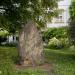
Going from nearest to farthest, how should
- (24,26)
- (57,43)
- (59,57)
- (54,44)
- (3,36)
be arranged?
(24,26) < (59,57) < (54,44) < (57,43) < (3,36)

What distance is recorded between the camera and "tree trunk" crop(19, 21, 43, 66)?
1284 cm

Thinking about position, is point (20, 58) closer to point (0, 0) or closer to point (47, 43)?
point (0, 0)

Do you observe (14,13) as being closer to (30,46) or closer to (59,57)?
(30,46)

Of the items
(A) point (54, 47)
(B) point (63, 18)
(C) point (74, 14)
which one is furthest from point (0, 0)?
(B) point (63, 18)

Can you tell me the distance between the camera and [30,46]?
1293 cm

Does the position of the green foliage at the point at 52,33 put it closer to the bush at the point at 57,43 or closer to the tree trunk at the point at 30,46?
the bush at the point at 57,43

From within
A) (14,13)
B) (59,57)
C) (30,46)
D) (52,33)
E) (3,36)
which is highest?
(14,13)

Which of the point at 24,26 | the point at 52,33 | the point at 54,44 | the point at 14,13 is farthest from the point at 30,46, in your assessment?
the point at 52,33

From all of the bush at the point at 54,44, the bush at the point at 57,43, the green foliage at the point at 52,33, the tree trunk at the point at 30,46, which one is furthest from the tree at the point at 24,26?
the green foliage at the point at 52,33

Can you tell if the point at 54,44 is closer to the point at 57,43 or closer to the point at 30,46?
the point at 57,43

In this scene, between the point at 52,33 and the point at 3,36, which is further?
the point at 52,33

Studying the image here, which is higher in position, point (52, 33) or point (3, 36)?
point (52, 33)

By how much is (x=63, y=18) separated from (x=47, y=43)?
22.8 ft

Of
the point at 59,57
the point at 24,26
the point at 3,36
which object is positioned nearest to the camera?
the point at 24,26
